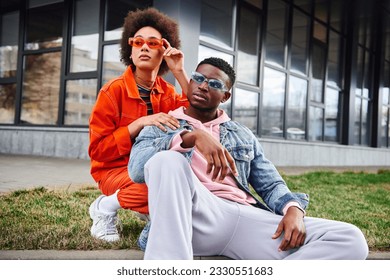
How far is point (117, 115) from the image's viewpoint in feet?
7.58

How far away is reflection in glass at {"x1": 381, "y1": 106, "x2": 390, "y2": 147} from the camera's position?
15.7 metres

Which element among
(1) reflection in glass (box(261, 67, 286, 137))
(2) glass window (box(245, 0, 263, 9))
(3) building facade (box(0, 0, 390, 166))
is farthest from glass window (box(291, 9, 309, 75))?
(2) glass window (box(245, 0, 263, 9))

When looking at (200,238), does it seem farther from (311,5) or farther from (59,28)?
(311,5)

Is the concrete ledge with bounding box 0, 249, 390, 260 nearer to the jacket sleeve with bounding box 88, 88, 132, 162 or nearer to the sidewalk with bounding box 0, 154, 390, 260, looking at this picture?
the sidewalk with bounding box 0, 154, 390, 260

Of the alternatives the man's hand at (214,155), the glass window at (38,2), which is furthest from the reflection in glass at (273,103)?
the man's hand at (214,155)

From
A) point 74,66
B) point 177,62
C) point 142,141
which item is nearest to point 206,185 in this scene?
point 142,141

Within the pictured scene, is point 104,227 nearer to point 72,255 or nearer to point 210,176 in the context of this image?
point 72,255

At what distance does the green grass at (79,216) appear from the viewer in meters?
2.37

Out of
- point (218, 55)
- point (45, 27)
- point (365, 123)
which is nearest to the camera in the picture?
point (218, 55)

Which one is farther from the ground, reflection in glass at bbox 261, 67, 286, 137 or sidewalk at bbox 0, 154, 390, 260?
reflection in glass at bbox 261, 67, 286, 137

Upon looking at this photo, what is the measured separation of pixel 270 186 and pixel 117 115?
2.77 feet

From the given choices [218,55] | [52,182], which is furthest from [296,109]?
[52,182]

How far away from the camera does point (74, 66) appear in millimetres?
8547

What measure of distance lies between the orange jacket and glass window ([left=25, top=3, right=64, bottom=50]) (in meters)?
6.86
